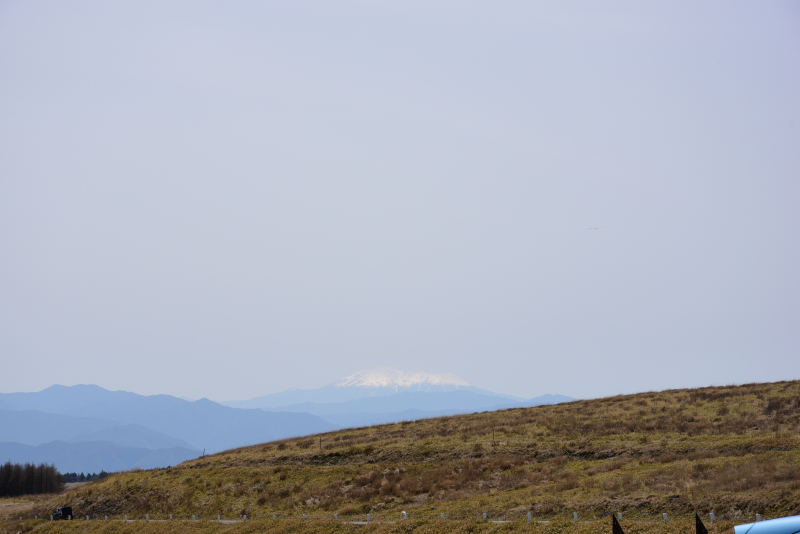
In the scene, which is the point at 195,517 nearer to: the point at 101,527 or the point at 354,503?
Result: the point at 101,527

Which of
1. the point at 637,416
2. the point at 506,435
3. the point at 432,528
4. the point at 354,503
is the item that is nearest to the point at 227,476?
the point at 354,503

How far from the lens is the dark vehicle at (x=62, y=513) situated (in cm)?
5611

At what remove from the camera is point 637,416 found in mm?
56625

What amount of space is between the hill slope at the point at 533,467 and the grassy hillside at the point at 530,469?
13cm

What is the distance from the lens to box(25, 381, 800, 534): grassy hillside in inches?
1233

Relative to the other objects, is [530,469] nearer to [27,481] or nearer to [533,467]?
[533,467]

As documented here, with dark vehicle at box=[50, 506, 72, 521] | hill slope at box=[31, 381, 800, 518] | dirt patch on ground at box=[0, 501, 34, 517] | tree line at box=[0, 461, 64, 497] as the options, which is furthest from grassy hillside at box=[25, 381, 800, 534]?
tree line at box=[0, 461, 64, 497]

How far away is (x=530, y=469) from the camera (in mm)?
44000

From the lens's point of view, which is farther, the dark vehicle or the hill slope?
the dark vehicle

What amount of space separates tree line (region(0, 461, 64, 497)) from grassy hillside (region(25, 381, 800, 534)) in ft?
288

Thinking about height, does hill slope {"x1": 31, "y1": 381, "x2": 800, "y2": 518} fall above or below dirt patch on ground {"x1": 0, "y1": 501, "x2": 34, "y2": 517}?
above

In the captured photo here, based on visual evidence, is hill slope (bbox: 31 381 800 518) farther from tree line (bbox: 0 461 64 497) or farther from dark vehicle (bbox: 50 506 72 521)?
tree line (bbox: 0 461 64 497)

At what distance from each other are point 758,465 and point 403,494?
21917 millimetres

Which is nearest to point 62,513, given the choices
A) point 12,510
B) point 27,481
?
point 12,510
